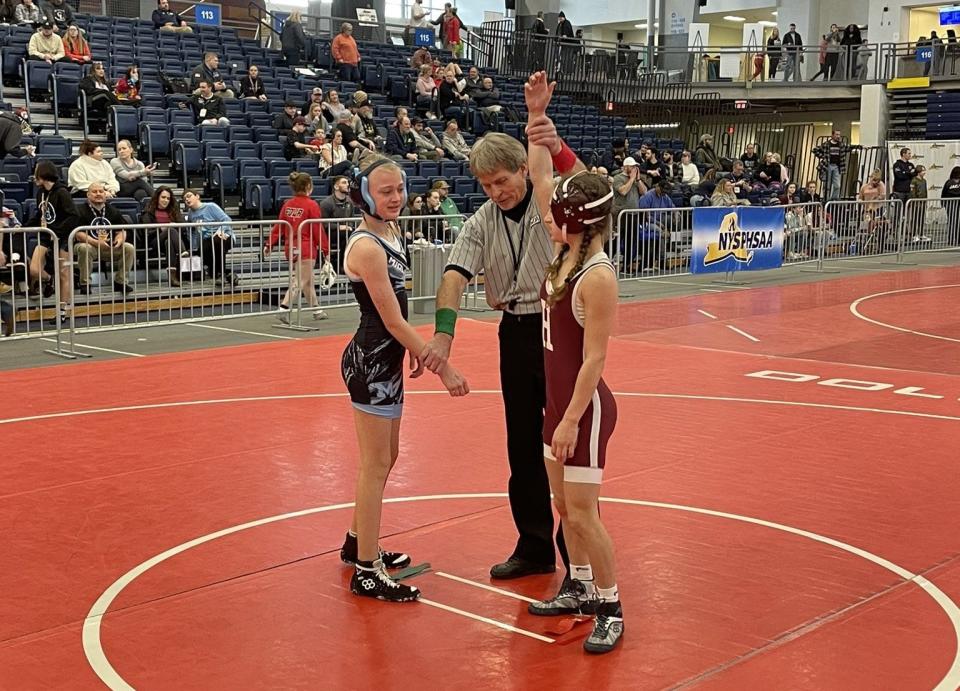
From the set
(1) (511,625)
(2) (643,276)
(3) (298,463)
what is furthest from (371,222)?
(2) (643,276)

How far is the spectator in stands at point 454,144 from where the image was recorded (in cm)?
2342

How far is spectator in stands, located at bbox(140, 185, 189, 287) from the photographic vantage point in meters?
14.1

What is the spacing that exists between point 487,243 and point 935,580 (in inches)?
104

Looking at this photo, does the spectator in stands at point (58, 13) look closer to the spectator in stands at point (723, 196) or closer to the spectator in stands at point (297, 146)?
the spectator in stands at point (297, 146)

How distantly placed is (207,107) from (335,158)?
2.43m

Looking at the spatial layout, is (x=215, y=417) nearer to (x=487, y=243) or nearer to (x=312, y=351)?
(x=312, y=351)

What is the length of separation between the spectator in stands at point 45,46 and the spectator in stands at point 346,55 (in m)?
7.52

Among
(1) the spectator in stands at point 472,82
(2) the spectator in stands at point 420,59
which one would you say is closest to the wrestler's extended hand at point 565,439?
(1) the spectator in stands at point 472,82

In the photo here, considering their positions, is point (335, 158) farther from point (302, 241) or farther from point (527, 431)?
point (527, 431)

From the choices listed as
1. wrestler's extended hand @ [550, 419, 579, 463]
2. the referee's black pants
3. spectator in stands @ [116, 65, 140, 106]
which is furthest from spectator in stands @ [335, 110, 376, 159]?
wrestler's extended hand @ [550, 419, 579, 463]

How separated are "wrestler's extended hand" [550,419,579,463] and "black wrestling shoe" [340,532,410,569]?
4.57 feet

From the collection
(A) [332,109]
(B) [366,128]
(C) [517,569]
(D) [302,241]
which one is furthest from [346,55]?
(C) [517,569]

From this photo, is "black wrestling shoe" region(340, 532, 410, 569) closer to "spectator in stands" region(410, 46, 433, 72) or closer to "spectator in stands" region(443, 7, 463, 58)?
"spectator in stands" region(410, 46, 433, 72)

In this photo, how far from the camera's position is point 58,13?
2209 cm
